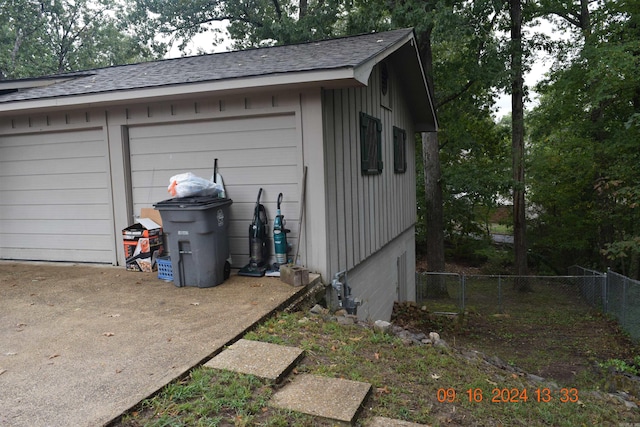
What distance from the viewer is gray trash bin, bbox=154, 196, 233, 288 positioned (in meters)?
4.79

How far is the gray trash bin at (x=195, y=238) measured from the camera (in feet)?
15.7

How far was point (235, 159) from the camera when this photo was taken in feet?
18.1

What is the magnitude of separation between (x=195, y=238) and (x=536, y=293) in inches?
463

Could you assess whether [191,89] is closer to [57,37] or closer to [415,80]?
[415,80]

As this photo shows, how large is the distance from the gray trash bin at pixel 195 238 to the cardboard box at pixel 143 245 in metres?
0.88

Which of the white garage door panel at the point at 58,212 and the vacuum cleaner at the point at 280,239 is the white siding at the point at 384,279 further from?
the white garage door panel at the point at 58,212

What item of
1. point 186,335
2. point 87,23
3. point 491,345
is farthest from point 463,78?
point 87,23

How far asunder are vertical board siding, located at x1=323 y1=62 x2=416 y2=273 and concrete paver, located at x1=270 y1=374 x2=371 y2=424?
246cm

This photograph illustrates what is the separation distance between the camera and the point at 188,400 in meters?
2.59

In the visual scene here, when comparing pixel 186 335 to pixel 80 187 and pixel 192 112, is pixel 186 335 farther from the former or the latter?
pixel 80 187

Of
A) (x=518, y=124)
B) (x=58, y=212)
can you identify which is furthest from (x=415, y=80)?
(x=58, y=212)

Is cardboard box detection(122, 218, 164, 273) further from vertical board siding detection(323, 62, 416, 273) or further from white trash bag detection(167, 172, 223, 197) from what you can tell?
vertical board siding detection(323, 62, 416, 273)

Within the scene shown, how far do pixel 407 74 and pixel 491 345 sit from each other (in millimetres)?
5422

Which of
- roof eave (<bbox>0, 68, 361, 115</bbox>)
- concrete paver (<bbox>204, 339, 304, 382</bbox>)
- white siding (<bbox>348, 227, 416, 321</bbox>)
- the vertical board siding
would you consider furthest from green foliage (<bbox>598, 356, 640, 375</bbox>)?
concrete paver (<bbox>204, 339, 304, 382</bbox>)
